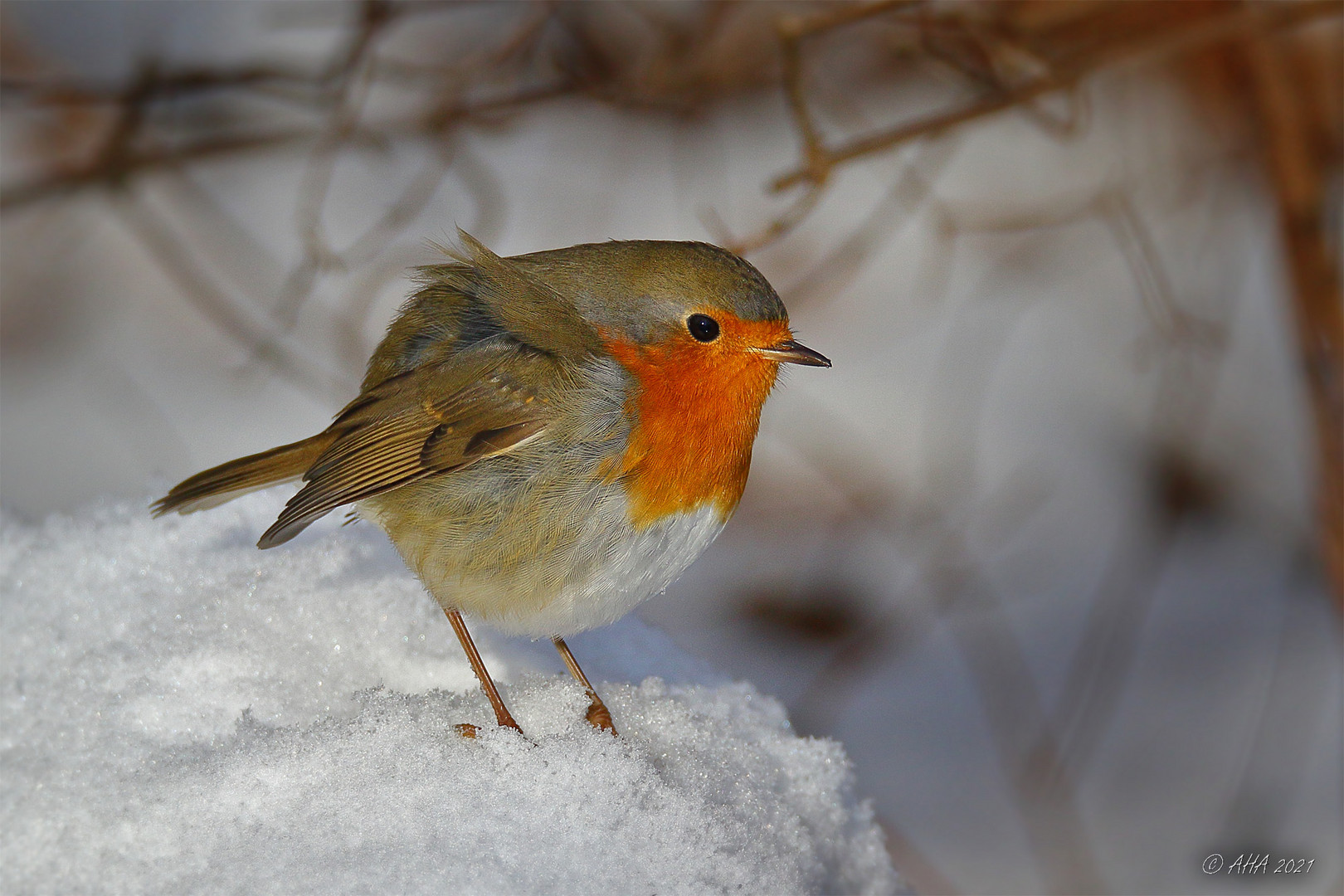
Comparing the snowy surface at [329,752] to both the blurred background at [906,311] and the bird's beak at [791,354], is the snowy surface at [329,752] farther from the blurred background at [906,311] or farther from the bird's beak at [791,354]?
the blurred background at [906,311]

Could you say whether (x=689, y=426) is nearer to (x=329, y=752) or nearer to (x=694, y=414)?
(x=694, y=414)

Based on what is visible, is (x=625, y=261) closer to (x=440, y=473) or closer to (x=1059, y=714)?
(x=440, y=473)

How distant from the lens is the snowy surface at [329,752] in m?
1.40

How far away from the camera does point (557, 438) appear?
1.95 m

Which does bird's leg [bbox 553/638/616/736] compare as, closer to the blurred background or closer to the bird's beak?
the bird's beak

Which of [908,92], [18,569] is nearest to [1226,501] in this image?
[908,92]

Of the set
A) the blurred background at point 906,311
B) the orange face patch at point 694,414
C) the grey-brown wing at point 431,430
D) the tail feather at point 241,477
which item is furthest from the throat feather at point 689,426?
the blurred background at point 906,311

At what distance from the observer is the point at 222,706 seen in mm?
1698

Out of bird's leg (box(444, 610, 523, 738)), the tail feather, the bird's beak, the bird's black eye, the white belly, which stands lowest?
bird's leg (box(444, 610, 523, 738))

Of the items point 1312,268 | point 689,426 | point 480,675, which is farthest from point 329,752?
point 1312,268

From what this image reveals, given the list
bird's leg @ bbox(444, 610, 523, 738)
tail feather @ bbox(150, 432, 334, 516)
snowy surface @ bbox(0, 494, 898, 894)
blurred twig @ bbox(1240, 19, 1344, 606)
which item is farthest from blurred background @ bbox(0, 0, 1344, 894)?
bird's leg @ bbox(444, 610, 523, 738)

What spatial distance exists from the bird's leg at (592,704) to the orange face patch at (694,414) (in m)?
0.30

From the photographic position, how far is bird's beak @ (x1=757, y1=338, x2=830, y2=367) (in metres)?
2.10

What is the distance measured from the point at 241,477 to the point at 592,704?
33.2 inches
